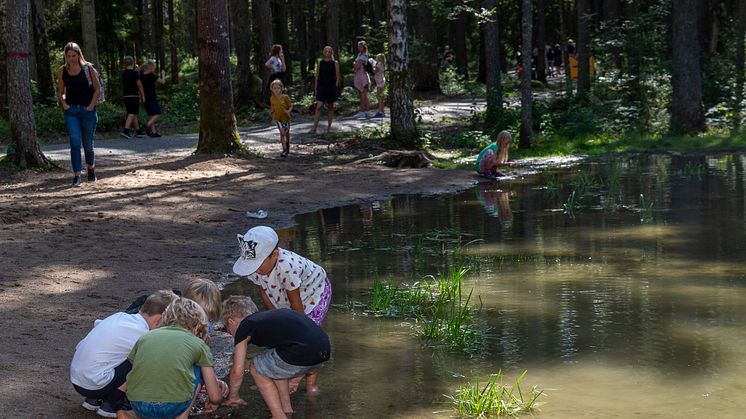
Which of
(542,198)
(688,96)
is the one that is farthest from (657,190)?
(688,96)

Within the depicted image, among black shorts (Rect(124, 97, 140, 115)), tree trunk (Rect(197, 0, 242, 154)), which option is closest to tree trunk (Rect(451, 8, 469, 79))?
black shorts (Rect(124, 97, 140, 115))

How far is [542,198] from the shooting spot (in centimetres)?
1528

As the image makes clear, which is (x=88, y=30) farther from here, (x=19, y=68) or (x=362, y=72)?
(x=19, y=68)

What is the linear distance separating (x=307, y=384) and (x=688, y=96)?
19.2m

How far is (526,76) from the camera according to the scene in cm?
2220

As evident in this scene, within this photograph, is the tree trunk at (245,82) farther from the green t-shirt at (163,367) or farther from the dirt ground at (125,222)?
the green t-shirt at (163,367)

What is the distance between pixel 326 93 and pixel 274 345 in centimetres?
1824

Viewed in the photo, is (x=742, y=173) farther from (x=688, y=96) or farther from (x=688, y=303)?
(x=688, y=303)

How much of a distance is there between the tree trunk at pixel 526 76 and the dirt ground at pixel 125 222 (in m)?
4.13

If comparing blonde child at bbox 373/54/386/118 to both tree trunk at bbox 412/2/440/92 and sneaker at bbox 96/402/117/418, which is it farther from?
sneaker at bbox 96/402/117/418

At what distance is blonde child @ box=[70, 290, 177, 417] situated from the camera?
5664mm

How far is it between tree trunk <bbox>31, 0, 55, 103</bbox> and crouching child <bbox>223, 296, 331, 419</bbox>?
24764 millimetres

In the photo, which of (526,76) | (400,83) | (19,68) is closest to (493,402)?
(19,68)

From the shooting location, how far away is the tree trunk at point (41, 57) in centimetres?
2923
